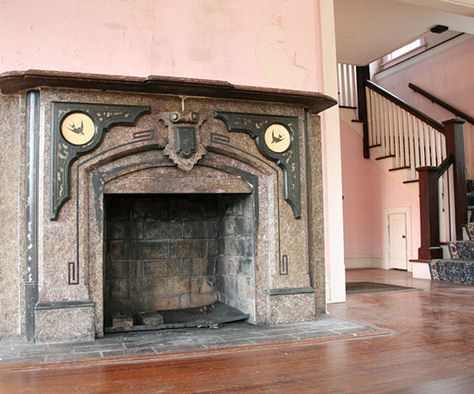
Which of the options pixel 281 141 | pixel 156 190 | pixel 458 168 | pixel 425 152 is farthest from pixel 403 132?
pixel 156 190

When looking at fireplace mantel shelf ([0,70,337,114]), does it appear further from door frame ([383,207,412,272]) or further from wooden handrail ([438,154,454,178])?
door frame ([383,207,412,272])

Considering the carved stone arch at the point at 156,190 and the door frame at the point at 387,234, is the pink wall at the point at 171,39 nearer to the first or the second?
the carved stone arch at the point at 156,190

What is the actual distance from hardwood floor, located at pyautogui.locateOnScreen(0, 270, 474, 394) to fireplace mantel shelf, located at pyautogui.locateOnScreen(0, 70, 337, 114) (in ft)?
5.55

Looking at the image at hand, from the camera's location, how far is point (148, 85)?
3332mm

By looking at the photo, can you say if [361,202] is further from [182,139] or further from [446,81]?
[182,139]

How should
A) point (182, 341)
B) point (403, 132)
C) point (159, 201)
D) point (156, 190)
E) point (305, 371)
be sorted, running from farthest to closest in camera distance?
point (403, 132) < point (159, 201) < point (156, 190) < point (182, 341) < point (305, 371)

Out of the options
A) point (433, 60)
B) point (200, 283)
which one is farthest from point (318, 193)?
point (433, 60)

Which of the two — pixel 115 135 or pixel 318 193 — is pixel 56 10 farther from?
pixel 318 193

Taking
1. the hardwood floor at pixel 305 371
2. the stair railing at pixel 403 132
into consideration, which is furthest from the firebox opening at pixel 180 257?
the stair railing at pixel 403 132

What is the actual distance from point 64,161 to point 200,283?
4.96 ft

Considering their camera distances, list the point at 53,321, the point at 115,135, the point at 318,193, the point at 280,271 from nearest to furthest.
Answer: the point at 53,321, the point at 115,135, the point at 280,271, the point at 318,193

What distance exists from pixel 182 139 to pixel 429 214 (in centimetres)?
418

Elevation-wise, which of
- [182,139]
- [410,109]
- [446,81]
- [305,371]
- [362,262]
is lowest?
[305,371]

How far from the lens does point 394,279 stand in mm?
6570
